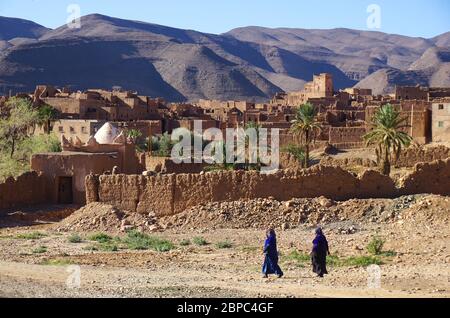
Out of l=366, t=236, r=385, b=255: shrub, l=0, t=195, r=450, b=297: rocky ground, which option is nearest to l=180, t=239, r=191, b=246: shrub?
l=0, t=195, r=450, b=297: rocky ground

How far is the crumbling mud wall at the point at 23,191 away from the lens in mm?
27156

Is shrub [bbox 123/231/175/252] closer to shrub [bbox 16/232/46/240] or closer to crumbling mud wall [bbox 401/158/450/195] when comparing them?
shrub [bbox 16/232/46/240]

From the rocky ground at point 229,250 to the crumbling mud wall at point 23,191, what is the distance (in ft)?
3.86

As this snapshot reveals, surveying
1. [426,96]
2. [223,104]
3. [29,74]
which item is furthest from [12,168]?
[29,74]

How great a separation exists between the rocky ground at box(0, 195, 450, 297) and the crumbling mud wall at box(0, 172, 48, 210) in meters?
1.18

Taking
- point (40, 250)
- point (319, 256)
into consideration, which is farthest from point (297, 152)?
point (319, 256)

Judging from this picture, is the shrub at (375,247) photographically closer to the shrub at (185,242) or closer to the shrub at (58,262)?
the shrub at (185,242)

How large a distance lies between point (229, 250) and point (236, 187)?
4330 millimetres

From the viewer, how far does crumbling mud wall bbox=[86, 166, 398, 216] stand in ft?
78.0

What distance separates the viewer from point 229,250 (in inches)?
773

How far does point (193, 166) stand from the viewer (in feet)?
108

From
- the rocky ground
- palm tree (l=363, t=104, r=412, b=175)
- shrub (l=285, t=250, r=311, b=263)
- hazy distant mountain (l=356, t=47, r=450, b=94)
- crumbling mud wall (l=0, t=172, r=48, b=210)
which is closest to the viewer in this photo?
the rocky ground

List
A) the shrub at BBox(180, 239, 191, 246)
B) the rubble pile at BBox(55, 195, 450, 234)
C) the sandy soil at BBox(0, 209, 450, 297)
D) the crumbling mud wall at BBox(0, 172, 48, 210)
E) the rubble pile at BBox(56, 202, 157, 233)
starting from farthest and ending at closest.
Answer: the crumbling mud wall at BBox(0, 172, 48, 210) → the rubble pile at BBox(56, 202, 157, 233) → the rubble pile at BBox(55, 195, 450, 234) → the shrub at BBox(180, 239, 191, 246) → the sandy soil at BBox(0, 209, 450, 297)

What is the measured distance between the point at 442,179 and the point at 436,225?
15.9 feet
